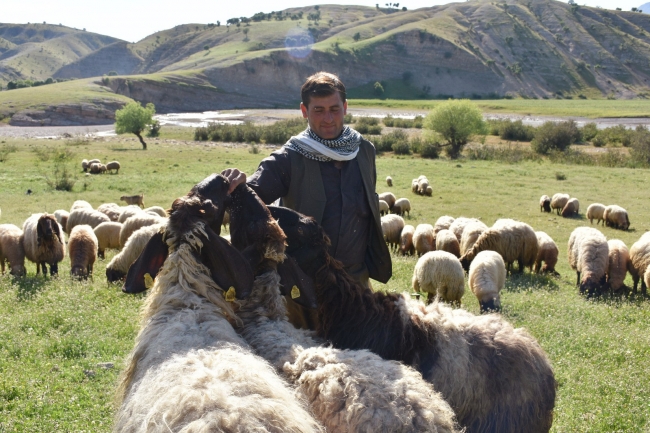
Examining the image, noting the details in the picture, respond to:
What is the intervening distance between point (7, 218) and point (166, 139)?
33.9m

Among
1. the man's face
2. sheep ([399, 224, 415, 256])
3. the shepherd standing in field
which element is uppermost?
the man's face

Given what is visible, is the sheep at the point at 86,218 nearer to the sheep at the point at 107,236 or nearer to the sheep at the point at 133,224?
the sheep at the point at 107,236

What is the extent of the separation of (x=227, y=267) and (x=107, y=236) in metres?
11.2

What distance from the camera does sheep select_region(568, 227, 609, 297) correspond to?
11.3 m

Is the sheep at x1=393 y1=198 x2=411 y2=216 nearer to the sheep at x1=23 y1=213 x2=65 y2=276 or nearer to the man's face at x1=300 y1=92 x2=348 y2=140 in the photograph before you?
the sheep at x1=23 y1=213 x2=65 y2=276

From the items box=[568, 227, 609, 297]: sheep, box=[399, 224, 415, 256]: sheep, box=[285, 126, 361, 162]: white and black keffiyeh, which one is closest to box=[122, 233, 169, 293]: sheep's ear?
box=[285, 126, 361, 162]: white and black keffiyeh

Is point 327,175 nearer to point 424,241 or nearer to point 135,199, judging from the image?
point 424,241

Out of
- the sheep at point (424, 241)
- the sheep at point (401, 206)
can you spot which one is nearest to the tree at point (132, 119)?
the sheep at point (401, 206)

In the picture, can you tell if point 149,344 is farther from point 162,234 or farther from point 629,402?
point 629,402

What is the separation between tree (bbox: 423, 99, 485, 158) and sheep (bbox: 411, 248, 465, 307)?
3291cm

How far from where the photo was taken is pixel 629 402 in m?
5.46

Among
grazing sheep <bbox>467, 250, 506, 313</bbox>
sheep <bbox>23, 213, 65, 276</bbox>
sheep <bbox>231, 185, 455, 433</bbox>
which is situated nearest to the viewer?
sheep <bbox>231, 185, 455, 433</bbox>

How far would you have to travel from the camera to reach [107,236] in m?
13.2

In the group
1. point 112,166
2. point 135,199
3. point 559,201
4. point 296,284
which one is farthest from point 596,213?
point 112,166
